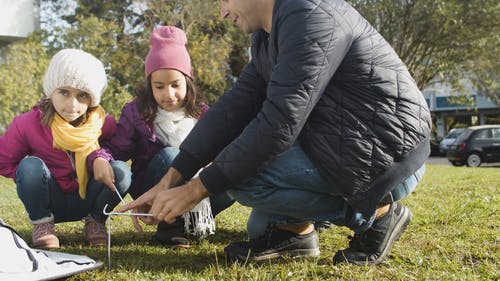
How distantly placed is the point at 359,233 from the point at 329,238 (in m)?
0.57

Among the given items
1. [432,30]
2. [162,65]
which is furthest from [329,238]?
[432,30]

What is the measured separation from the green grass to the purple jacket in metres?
0.38

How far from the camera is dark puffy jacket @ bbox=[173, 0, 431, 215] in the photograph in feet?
6.28

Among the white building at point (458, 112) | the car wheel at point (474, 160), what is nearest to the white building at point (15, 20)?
the car wheel at point (474, 160)

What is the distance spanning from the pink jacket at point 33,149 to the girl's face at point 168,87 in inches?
24.1

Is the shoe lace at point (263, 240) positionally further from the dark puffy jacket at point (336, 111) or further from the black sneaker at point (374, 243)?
the dark puffy jacket at point (336, 111)

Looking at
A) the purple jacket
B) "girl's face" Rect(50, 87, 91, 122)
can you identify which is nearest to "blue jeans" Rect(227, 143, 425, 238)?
the purple jacket

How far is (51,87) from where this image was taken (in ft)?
9.46

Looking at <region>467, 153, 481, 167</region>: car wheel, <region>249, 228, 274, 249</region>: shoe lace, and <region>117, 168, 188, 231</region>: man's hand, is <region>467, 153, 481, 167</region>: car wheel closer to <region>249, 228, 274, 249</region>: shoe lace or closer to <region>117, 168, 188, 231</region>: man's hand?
<region>249, 228, 274, 249</region>: shoe lace

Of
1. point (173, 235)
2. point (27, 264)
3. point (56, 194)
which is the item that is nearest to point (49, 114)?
point (56, 194)

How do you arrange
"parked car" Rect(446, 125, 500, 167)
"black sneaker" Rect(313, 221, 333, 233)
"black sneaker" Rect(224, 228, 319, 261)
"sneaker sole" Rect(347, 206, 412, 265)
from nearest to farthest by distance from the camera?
"sneaker sole" Rect(347, 206, 412, 265) → "black sneaker" Rect(224, 228, 319, 261) → "black sneaker" Rect(313, 221, 333, 233) → "parked car" Rect(446, 125, 500, 167)

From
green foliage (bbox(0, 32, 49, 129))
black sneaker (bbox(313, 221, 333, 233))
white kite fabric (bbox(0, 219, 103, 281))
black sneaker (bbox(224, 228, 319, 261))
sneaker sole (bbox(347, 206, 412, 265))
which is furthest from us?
green foliage (bbox(0, 32, 49, 129))

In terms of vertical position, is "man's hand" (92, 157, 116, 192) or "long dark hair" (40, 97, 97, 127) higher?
"long dark hair" (40, 97, 97, 127)

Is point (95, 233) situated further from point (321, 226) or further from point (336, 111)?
point (336, 111)
